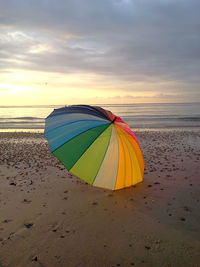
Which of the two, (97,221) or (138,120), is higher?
(138,120)

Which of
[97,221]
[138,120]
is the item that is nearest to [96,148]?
[97,221]

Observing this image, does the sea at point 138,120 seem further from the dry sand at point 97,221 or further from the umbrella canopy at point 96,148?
the umbrella canopy at point 96,148

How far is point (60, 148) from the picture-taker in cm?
440

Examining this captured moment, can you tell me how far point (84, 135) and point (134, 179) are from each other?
156 cm

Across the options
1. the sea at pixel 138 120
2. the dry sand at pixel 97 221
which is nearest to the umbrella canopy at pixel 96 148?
the dry sand at pixel 97 221

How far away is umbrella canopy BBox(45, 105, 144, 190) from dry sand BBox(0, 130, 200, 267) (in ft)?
2.40

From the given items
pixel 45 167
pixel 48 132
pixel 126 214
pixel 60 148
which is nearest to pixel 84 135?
pixel 60 148

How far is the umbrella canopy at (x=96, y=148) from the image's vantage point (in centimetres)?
428

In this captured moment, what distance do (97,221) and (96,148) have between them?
145cm

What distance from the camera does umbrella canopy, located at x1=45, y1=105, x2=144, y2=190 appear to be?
14.0ft

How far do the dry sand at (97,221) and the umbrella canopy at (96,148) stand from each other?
73 centimetres

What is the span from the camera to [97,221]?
165 inches

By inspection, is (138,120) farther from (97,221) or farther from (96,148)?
(97,221)

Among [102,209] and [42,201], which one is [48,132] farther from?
[102,209]
